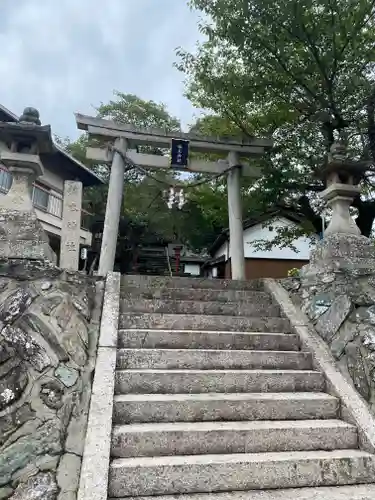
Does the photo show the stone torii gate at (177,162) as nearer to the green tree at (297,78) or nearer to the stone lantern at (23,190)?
the green tree at (297,78)

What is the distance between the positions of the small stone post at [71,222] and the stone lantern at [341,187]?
369cm

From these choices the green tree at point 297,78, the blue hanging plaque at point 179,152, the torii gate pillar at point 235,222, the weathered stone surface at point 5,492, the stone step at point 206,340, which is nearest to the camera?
the weathered stone surface at point 5,492

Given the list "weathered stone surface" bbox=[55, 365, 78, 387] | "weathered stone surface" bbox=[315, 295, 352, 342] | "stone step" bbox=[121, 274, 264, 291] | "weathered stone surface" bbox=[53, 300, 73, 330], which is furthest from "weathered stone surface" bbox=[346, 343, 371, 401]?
"weathered stone surface" bbox=[53, 300, 73, 330]

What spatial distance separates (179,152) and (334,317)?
3.91 m

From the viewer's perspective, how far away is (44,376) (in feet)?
8.25

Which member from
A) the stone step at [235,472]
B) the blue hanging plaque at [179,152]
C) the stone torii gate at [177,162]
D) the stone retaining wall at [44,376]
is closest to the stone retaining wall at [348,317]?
the stone step at [235,472]

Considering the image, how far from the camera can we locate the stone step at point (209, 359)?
2893 millimetres

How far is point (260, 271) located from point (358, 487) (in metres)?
14.1

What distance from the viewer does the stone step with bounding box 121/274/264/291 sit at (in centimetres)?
420

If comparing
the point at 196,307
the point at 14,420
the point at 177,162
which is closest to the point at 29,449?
the point at 14,420

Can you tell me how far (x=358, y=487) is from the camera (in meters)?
2.19

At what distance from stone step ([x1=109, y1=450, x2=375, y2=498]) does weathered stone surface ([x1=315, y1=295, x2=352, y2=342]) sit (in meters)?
1.14

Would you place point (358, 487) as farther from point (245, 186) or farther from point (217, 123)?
point (217, 123)

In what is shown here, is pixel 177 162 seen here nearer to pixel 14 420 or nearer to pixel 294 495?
pixel 14 420
